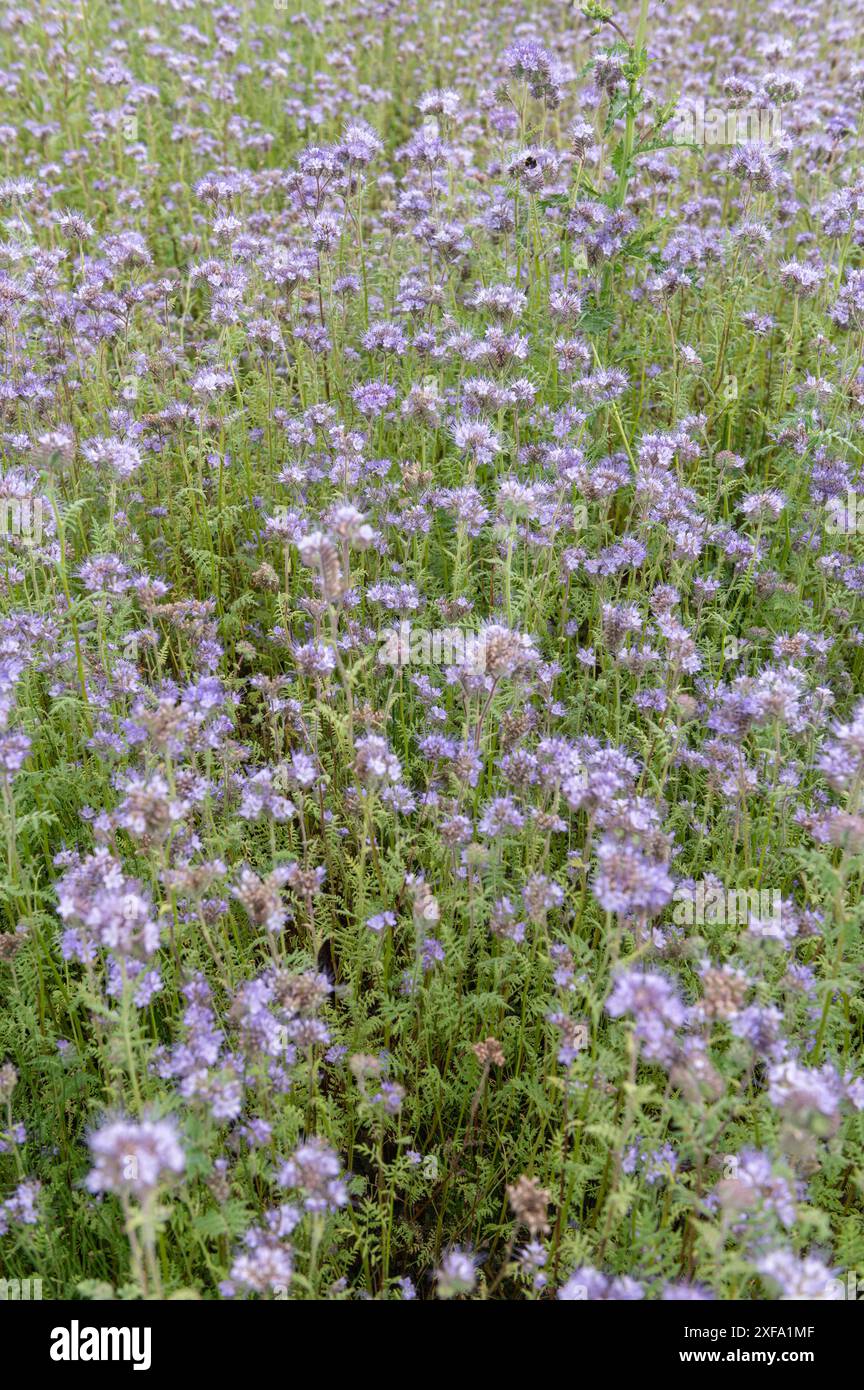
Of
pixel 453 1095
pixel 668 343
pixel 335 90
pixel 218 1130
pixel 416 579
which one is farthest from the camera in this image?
pixel 335 90

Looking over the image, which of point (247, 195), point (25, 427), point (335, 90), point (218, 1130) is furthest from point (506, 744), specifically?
point (335, 90)

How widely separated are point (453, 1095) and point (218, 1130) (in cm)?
85

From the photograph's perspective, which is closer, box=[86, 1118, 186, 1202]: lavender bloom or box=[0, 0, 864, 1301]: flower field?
box=[86, 1118, 186, 1202]: lavender bloom

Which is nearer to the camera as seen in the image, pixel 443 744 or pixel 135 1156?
pixel 135 1156

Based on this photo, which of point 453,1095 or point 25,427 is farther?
point 25,427

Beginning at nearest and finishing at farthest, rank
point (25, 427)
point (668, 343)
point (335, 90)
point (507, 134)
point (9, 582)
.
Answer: point (9, 582) → point (25, 427) → point (668, 343) → point (507, 134) → point (335, 90)

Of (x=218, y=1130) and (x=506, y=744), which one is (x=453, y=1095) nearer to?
(x=218, y=1130)

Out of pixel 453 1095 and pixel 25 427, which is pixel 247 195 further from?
pixel 453 1095

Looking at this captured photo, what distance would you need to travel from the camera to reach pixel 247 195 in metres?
7.70

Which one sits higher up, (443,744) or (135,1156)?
(443,744)

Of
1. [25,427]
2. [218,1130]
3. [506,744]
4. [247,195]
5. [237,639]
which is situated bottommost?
[218,1130]

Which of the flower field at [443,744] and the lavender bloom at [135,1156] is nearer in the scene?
the lavender bloom at [135,1156]

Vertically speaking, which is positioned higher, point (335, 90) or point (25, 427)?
point (335, 90)

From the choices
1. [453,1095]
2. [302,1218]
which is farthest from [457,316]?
[302,1218]
